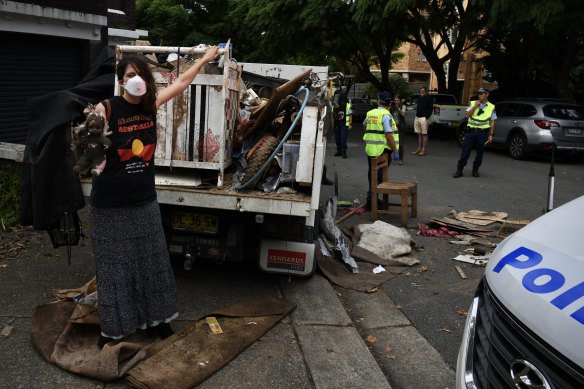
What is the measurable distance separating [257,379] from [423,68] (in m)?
54.5

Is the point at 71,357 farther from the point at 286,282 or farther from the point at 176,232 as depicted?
the point at 286,282

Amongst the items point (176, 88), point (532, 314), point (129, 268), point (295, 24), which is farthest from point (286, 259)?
point (295, 24)

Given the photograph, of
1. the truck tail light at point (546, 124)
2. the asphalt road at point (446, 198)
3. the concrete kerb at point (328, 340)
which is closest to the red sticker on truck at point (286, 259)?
the concrete kerb at point (328, 340)

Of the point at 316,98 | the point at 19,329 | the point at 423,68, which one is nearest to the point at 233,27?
the point at 316,98

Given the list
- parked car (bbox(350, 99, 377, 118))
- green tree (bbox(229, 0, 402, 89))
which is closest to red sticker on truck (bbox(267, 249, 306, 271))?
green tree (bbox(229, 0, 402, 89))

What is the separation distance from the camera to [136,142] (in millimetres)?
3621

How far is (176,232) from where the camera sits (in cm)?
503

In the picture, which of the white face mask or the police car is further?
the white face mask

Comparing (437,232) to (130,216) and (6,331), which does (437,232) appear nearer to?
(130,216)

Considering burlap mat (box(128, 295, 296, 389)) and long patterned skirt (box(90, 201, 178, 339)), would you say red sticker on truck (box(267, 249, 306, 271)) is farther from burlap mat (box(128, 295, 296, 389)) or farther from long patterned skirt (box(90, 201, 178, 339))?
long patterned skirt (box(90, 201, 178, 339))

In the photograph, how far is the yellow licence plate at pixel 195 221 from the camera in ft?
16.0

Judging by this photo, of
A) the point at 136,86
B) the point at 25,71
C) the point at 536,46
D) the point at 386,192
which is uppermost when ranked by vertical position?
the point at 536,46

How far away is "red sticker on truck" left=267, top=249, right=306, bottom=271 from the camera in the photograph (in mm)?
5145

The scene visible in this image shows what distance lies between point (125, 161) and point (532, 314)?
2.53 metres
